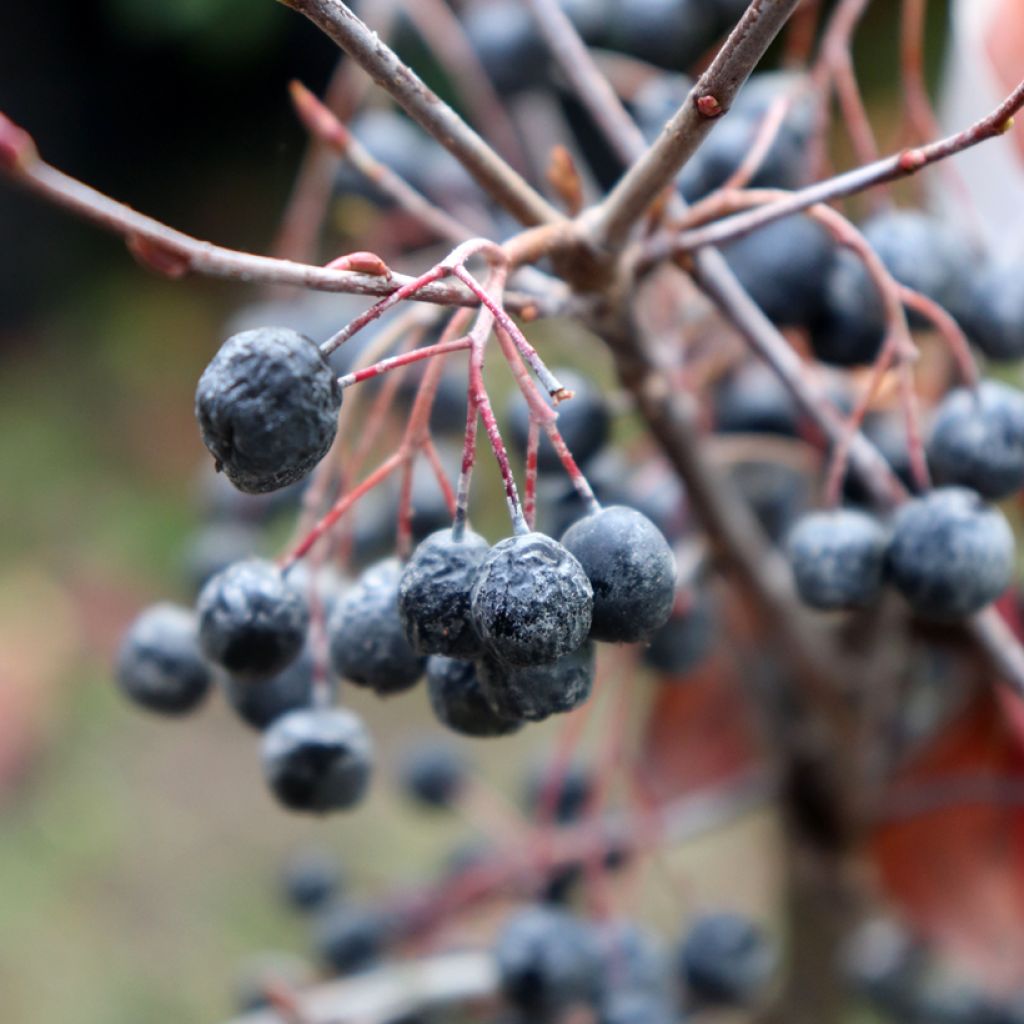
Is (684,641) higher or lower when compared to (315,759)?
higher

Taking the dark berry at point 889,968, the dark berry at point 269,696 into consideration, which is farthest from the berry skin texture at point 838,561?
the dark berry at point 889,968

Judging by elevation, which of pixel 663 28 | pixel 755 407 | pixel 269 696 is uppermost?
pixel 663 28

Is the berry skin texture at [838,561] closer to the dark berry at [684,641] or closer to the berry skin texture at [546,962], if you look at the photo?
the dark berry at [684,641]

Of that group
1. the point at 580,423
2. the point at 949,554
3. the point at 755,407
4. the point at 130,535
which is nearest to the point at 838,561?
the point at 949,554

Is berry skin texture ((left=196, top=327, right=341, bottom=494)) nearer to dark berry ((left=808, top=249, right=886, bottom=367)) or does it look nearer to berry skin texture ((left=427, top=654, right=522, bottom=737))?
berry skin texture ((left=427, top=654, right=522, bottom=737))

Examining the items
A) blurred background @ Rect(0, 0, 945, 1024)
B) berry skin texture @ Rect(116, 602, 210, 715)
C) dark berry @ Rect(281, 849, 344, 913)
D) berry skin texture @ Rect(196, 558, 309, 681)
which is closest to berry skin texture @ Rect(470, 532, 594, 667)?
berry skin texture @ Rect(196, 558, 309, 681)

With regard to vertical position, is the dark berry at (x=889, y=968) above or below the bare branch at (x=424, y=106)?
below

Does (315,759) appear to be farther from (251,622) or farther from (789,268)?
(789,268)
